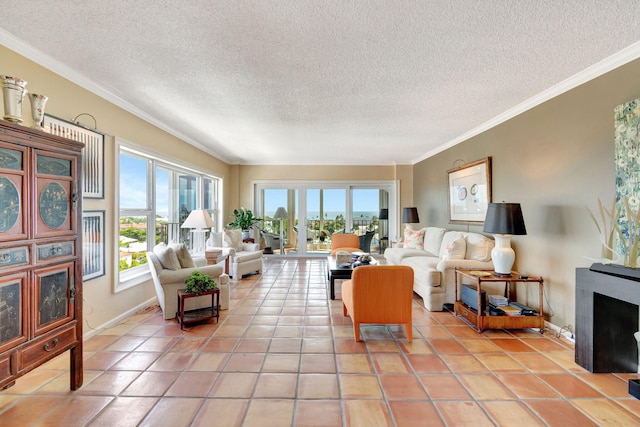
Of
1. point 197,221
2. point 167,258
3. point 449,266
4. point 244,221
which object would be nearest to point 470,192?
point 449,266

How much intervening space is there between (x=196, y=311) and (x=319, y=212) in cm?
471

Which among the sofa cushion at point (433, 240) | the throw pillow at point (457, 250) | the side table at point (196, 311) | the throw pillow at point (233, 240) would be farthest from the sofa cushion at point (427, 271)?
the throw pillow at point (233, 240)

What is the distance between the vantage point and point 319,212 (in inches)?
306

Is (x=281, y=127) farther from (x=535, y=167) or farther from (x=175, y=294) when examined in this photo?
(x=535, y=167)

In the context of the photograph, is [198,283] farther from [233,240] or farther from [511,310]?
[511,310]

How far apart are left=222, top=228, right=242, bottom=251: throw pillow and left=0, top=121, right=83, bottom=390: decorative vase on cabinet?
343 centimetres

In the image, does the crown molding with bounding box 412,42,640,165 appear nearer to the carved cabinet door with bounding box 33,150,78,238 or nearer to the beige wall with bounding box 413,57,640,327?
the beige wall with bounding box 413,57,640,327

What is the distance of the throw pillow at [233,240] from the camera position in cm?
554

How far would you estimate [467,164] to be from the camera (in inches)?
190

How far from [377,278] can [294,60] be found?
6.83ft

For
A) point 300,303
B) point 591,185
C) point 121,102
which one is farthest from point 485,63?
point 121,102

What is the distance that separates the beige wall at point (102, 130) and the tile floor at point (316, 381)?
0.29m

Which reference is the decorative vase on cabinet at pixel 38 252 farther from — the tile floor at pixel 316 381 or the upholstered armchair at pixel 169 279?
the upholstered armchair at pixel 169 279

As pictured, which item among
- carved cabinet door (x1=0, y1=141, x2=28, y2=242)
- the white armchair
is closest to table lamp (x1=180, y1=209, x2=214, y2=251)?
the white armchair
